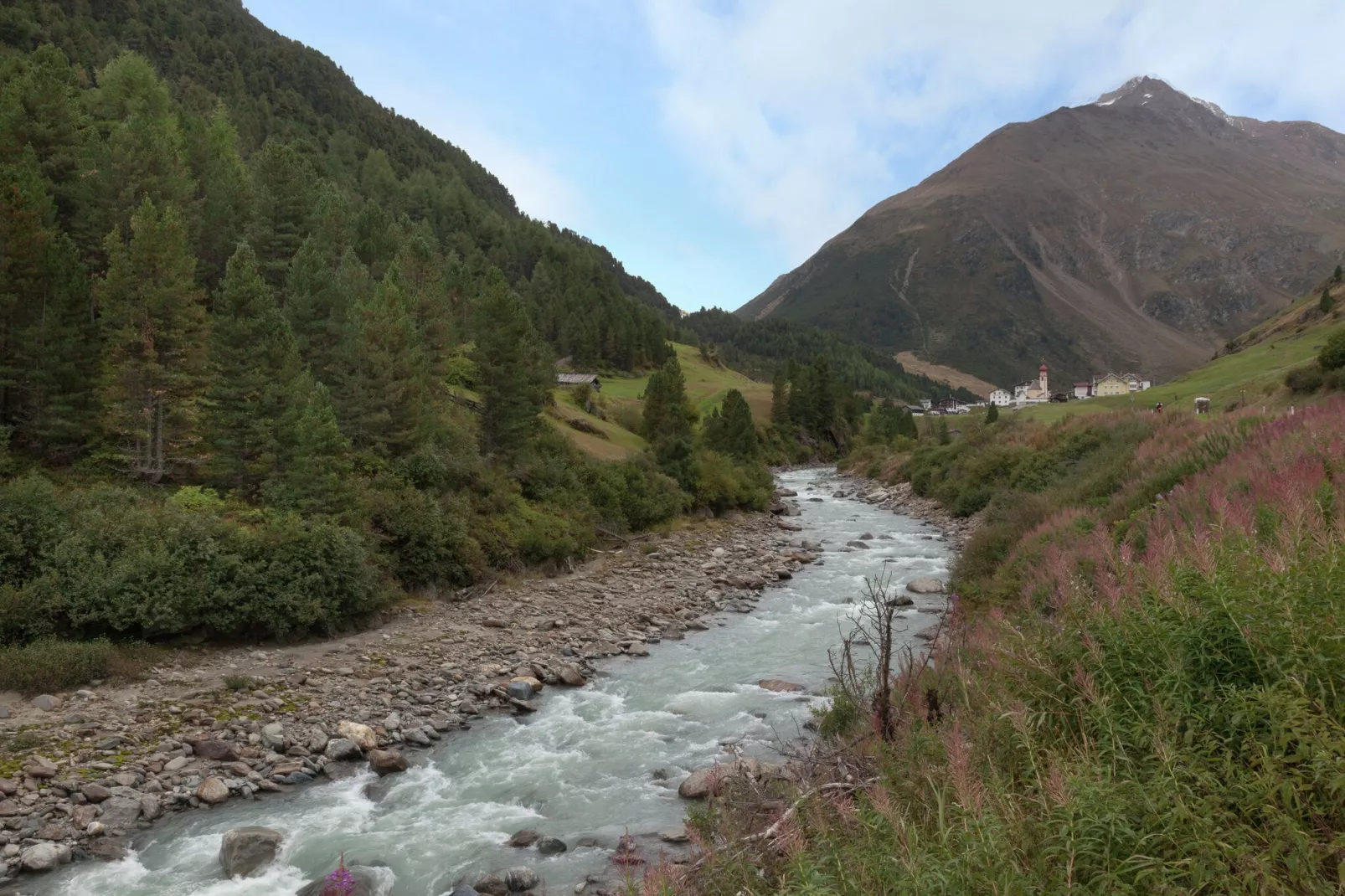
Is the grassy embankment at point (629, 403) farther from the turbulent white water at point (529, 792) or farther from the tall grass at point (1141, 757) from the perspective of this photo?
the tall grass at point (1141, 757)

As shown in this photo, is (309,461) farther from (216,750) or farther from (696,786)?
(696,786)

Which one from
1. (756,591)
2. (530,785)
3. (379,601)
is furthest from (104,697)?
(756,591)

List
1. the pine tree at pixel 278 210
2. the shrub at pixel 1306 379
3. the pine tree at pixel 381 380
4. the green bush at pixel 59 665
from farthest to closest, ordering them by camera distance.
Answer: the pine tree at pixel 278 210 < the pine tree at pixel 381 380 < the shrub at pixel 1306 379 < the green bush at pixel 59 665

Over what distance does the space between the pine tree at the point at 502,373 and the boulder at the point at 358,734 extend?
73.6 feet

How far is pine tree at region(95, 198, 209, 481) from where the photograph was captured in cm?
2569

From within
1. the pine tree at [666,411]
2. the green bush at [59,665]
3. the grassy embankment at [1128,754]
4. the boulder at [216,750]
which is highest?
the pine tree at [666,411]

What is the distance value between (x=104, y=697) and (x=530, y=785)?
9585 millimetres

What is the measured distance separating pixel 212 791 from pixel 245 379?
667 inches

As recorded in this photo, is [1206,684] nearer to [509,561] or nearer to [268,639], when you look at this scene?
[268,639]

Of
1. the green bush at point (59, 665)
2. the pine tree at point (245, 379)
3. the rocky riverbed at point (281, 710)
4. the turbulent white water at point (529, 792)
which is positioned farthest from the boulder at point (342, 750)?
the pine tree at point (245, 379)

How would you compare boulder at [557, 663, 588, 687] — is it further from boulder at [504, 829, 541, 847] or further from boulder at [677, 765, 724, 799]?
boulder at [504, 829, 541, 847]

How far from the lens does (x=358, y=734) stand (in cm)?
1435

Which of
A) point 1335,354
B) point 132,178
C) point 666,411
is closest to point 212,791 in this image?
point 132,178

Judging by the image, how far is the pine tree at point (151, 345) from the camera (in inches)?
1011
